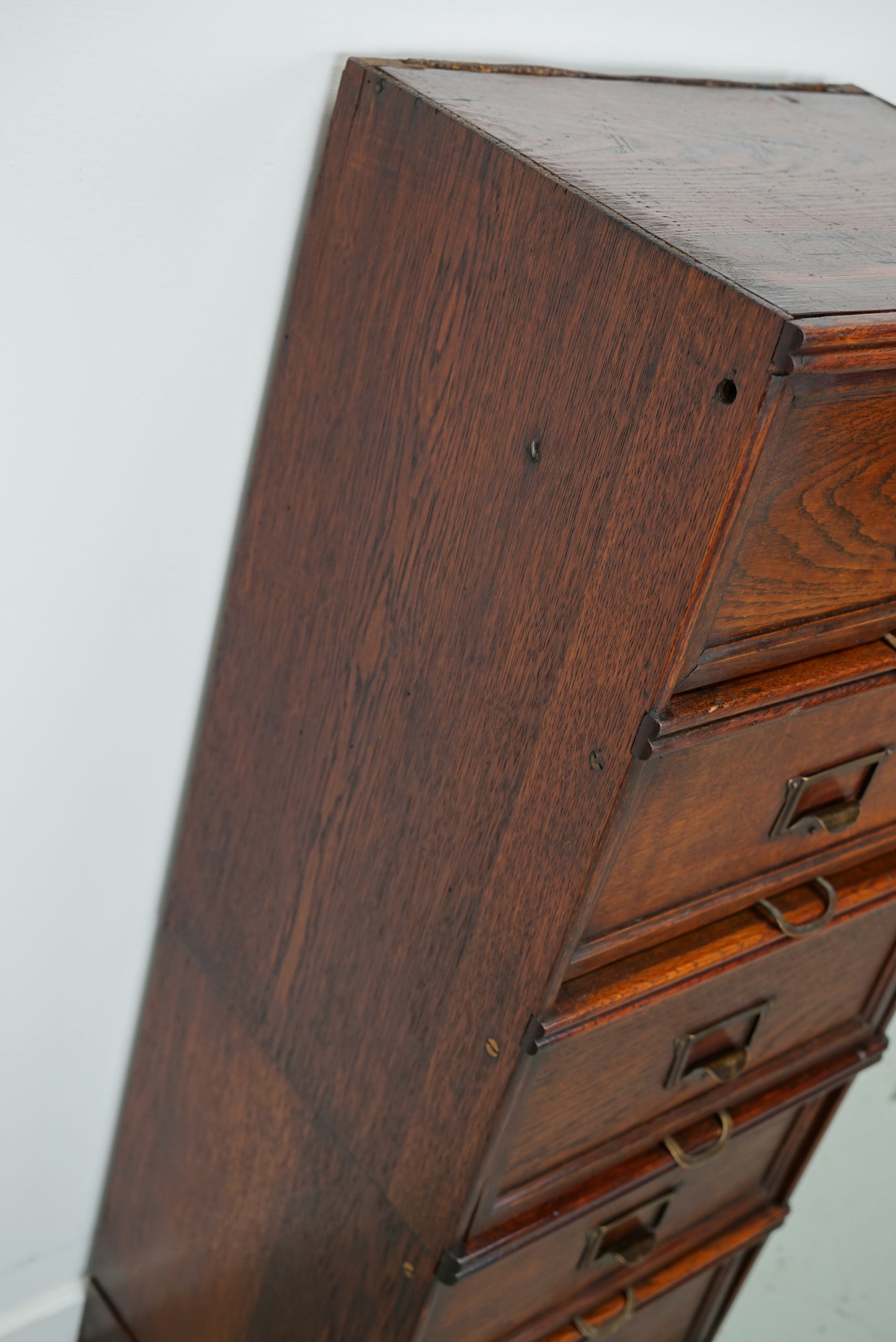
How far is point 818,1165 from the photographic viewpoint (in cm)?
204

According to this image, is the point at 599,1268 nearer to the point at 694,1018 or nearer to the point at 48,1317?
the point at 694,1018

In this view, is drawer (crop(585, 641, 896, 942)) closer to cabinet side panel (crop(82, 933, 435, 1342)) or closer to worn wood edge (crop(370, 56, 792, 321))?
worn wood edge (crop(370, 56, 792, 321))

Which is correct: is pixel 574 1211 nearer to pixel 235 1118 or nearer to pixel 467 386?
pixel 235 1118

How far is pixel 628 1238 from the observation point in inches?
47.1

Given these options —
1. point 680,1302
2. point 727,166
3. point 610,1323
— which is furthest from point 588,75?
point 680,1302

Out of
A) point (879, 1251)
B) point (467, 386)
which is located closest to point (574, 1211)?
point (467, 386)

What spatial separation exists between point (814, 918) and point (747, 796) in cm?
21

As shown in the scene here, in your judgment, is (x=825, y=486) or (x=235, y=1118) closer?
(x=825, y=486)

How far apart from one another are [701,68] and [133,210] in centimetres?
53

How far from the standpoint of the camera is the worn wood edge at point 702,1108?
0.97 metres

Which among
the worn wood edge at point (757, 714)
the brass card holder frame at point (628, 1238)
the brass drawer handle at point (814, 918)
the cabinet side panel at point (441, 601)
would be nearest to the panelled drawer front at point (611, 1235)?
the brass card holder frame at point (628, 1238)

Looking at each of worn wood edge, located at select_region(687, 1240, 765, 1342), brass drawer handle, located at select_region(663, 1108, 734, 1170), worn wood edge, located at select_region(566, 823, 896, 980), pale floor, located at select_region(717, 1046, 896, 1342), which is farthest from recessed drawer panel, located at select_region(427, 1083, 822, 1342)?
pale floor, located at select_region(717, 1046, 896, 1342)

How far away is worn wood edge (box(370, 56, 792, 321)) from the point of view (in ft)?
2.08

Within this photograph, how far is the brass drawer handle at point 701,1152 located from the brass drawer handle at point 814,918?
206 mm
